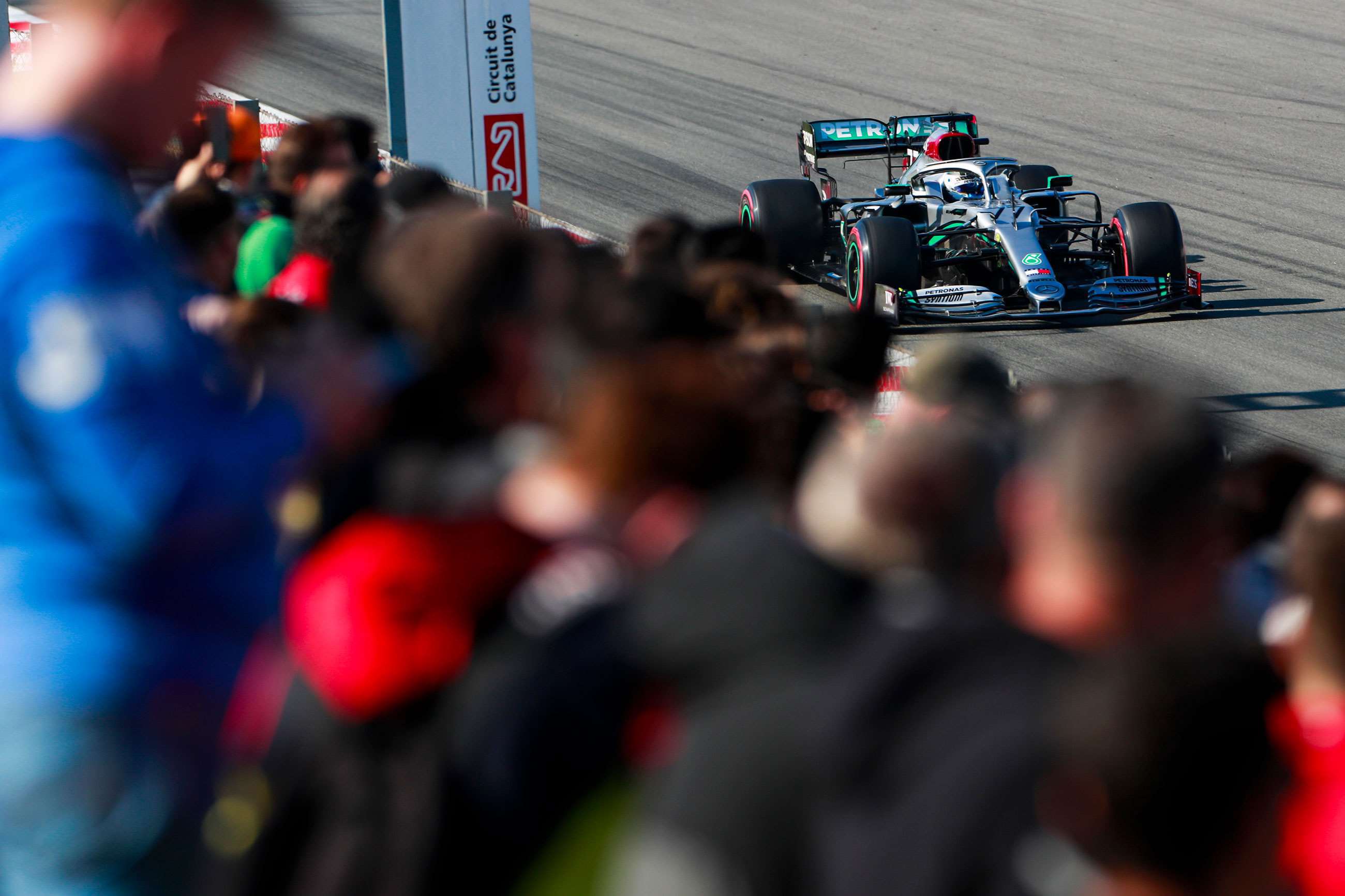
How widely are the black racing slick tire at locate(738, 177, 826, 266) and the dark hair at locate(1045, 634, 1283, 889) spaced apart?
477 inches

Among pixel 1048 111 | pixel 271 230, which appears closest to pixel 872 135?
pixel 1048 111

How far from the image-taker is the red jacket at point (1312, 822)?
174cm

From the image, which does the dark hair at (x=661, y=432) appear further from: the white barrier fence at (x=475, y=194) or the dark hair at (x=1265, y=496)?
the dark hair at (x=1265, y=496)

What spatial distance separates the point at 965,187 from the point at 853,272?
4.63 feet

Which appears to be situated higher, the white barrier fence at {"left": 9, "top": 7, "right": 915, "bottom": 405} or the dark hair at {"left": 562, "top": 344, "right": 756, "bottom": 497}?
the dark hair at {"left": 562, "top": 344, "right": 756, "bottom": 497}

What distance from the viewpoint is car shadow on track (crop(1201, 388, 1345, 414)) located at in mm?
10023

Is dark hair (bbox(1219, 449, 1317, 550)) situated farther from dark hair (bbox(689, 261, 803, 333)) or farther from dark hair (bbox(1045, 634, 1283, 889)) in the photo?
dark hair (bbox(1045, 634, 1283, 889))

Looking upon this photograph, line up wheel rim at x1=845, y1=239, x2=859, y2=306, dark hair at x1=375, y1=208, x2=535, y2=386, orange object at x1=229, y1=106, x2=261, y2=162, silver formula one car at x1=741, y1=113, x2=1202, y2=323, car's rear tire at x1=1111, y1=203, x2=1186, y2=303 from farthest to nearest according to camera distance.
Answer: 1. wheel rim at x1=845, y1=239, x2=859, y2=306
2. car's rear tire at x1=1111, y1=203, x2=1186, y2=303
3. silver formula one car at x1=741, y1=113, x2=1202, y2=323
4. orange object at x1=229, y1=106, x2=261, y2=162
5. dark hair at x1=375, y1=208, x2=535, y2=386

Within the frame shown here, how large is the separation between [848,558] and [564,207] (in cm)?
1500

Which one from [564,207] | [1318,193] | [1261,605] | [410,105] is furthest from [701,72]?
[1261,605]

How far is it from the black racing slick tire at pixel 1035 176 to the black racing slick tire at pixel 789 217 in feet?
8.37

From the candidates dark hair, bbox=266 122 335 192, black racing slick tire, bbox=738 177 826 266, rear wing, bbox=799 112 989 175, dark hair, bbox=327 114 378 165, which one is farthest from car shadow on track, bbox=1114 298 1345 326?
dark hair, bbox=266 122 335 192

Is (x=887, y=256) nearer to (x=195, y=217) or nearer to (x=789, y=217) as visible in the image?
(x=789, y=217)

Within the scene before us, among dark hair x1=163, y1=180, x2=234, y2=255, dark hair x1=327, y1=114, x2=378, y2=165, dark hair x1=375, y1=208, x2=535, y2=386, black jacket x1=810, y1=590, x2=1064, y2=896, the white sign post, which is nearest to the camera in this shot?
black jacket x1=810, y1=590, x2=1064, y2=896
